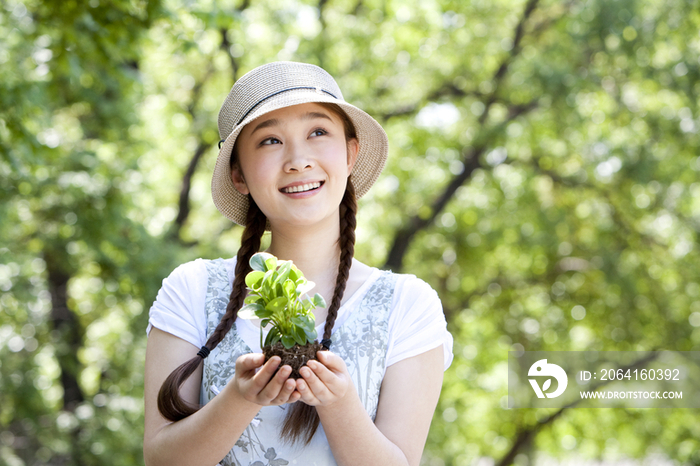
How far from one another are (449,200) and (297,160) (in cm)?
894

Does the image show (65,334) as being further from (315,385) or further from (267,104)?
(315,385)

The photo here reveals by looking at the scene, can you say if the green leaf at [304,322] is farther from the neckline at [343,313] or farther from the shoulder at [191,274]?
the shoulder at [191,274]

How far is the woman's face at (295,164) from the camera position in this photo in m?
1.77

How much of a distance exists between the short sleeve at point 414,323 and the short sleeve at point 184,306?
20.6 inches

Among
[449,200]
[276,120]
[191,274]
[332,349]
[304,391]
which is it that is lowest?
[449,200]

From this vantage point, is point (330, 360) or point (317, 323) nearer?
point (330, 360)

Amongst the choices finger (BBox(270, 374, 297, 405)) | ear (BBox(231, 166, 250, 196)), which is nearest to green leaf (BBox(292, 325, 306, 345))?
finger (BBox(270, 374, 297, 405))

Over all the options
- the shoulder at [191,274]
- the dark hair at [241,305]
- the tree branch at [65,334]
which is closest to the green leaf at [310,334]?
the dark hair at [241,305]

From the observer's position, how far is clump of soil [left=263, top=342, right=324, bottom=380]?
1442 mm

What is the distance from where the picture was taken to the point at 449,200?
10531 mm

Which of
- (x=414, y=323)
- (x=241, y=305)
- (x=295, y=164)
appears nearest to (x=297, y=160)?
(x=295, y=164)

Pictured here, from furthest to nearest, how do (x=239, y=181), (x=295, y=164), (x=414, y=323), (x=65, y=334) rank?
(x=65, y=334) < (x=239, y=181) < (x=414, y=323) < (x=295, y=164)

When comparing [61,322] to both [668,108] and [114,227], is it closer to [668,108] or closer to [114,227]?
[114,227]

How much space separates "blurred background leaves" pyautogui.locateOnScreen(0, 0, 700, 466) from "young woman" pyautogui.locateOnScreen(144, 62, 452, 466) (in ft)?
17.1
